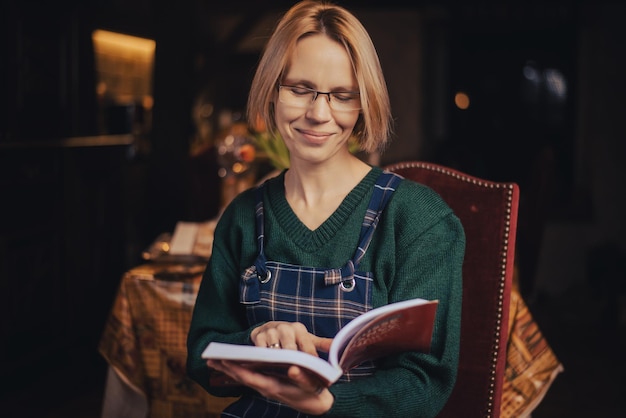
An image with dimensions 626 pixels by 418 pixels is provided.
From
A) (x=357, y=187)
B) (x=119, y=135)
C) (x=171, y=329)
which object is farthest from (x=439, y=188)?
(x=119, y=135)

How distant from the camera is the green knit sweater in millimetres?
1343

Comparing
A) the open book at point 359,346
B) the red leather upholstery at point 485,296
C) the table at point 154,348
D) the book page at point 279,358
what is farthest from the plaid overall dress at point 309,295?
the table at point 154,348

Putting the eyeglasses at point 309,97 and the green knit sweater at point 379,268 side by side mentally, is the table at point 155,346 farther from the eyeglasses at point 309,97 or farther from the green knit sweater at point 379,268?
the eyeglasses at point 309,97

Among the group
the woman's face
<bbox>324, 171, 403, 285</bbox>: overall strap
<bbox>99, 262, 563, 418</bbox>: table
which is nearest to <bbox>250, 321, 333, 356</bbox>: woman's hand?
<bbox>324, 171, 403, 285</bbox>: overall strap

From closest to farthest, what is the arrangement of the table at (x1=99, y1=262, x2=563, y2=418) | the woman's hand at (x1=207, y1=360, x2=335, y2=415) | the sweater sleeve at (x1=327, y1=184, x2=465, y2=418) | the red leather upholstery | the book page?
the book page
the woman's hand at (x1=207, y1=360, x2=335, y2=415)
the sweater sleeve at (x1=327, y1=184, x2=465, y2=418)
the red leather upholstery
the table at (x1=99, y1=262, x2=563, y2=418)

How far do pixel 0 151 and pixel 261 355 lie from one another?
2.80 meters

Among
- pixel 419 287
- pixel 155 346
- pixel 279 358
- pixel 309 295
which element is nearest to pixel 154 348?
pixel 155 346

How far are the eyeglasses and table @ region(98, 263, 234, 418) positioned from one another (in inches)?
39.1

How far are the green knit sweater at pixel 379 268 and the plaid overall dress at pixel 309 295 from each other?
0.02 m

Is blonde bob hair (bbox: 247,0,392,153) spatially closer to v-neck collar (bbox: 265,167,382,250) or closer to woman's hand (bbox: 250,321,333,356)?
v-neck collar (bbox: 265,167,382,250)

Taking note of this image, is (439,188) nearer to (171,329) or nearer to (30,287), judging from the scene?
(171,329)

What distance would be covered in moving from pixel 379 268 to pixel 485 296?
49 cm

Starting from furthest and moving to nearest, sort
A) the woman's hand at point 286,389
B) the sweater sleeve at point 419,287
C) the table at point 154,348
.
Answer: the table at point 154,348
the sweater sleeve at point 419,287
the woman's hand at point 286,389

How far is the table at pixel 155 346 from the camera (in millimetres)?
2273
